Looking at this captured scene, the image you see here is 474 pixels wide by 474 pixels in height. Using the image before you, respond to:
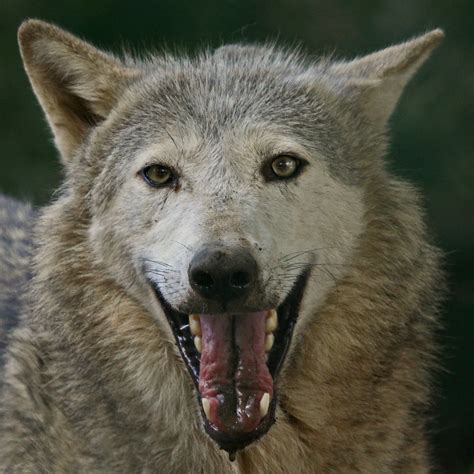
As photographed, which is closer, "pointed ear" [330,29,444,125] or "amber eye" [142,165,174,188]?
"amber eye" [142,165,174,188]

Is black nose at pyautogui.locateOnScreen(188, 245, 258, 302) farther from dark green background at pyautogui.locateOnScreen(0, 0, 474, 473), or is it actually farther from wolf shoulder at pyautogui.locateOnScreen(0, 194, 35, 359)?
dark green background at pyautogui.locateOnScreen(0, 0, 474, 473)

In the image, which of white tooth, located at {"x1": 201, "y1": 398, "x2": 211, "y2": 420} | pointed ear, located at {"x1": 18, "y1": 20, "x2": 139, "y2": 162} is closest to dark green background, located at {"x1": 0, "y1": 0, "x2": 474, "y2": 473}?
pointed ear, located at {"x1": 18, "y1": 20, "x2": 139, "y2": 162}

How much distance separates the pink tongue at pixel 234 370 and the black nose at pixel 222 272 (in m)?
0.26

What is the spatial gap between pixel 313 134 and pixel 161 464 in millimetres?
1553

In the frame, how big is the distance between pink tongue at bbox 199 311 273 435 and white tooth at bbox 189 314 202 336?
0.02 m

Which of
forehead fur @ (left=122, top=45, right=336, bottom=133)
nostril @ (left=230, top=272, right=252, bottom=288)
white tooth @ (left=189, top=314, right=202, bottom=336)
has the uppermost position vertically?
forehead fur @ (left=122, top=45, right=336, bottom=133)

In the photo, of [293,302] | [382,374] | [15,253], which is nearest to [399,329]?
[382,374]

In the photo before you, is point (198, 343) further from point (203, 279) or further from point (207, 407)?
point (203, 279)

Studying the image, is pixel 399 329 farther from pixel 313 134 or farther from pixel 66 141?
pixel 66 141

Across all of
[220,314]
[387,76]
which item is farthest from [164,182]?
[387,76]

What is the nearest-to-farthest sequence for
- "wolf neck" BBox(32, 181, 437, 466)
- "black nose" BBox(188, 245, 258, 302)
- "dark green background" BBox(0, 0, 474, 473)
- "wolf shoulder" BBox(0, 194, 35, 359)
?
"black nose" BBox(188, 245, 258, 302) → "wolf neck" BBox(32, 181, 437, 466) → "wolf shoulder" BBox(0, 194, 35, 359) → "dark green background" BBox(0, 0, 474, 473)

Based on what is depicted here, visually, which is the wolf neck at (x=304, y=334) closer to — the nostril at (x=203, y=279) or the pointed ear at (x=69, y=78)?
the pointed ear at (x=69, y=78)

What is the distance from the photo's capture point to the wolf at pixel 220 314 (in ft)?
15.0

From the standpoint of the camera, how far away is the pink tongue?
4.43 meters
